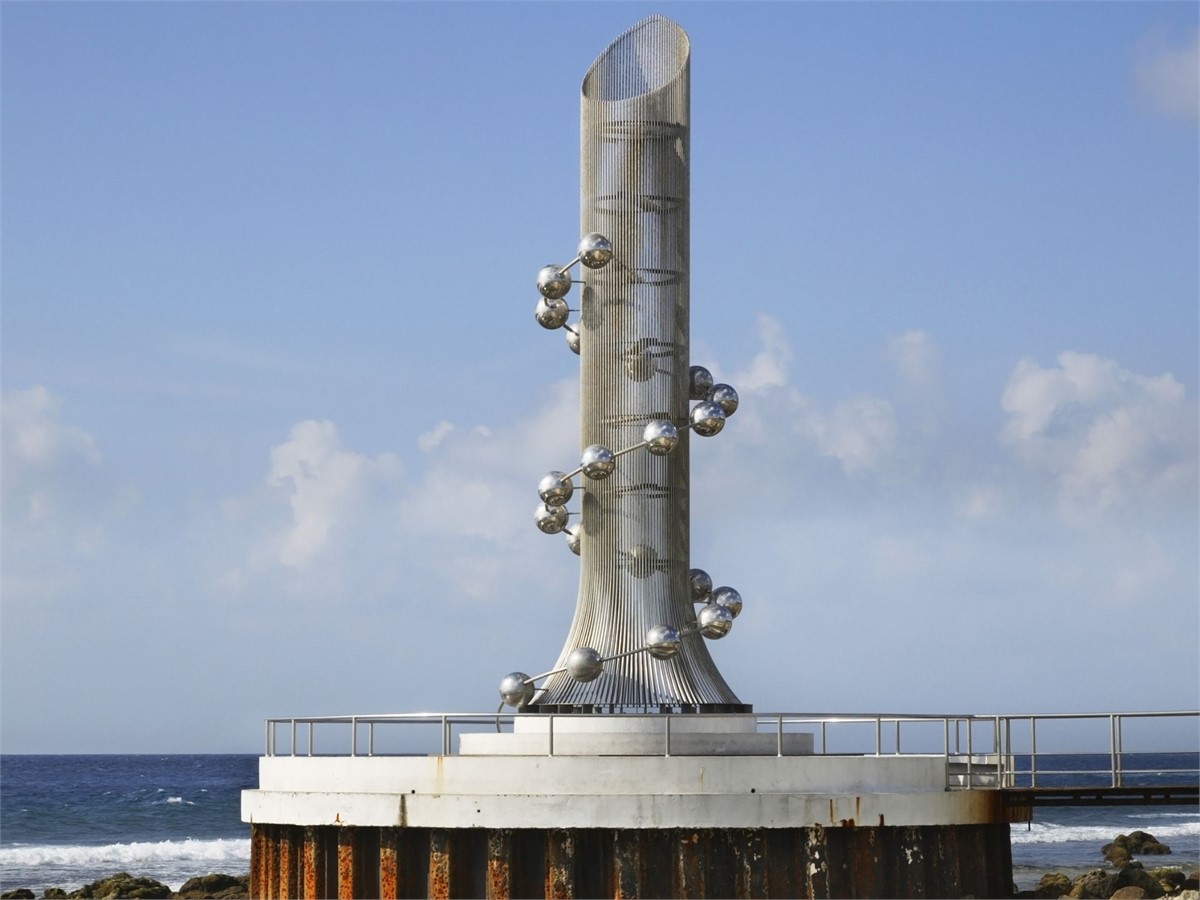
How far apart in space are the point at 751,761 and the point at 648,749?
211 centimetres

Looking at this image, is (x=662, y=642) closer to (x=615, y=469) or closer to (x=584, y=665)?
(x=584, y=665)

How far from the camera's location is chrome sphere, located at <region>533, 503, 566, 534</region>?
31469mm

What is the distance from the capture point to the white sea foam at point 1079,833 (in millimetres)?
73500

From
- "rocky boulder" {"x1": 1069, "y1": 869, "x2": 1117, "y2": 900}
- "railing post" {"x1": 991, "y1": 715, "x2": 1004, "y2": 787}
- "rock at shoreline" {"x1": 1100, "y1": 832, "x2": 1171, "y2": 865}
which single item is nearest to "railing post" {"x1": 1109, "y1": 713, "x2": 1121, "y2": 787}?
"railing post" {"x1": 991, "y1": 715, "x2": 1004, "y2": 787}

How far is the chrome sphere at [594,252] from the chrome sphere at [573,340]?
1486 mm

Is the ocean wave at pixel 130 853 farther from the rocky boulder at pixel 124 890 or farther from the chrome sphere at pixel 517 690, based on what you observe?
the chrome sphere at pixel 517 690

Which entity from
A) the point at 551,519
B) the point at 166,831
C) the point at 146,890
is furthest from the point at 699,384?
the point at 166,831

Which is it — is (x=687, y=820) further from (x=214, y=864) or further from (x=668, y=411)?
(x=214, y=864)

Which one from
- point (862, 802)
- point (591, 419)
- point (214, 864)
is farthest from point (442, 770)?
point (214, 864)

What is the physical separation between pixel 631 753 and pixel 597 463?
4.57 m

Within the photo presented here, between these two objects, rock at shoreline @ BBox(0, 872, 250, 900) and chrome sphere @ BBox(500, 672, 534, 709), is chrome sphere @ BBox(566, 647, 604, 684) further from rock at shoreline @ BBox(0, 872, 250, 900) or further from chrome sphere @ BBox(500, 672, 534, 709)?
rock at shoreline @ BBox(0, 872, 250, 900)

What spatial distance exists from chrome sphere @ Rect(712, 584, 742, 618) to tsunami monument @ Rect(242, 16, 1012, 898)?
3 centimetres

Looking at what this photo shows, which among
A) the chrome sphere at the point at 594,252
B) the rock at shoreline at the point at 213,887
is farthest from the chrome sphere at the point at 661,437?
the rock at shoreline at the point at 213,887

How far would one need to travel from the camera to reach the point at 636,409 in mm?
31125
